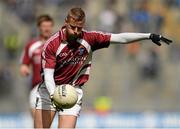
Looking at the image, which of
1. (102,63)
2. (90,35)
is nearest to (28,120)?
(102,63)

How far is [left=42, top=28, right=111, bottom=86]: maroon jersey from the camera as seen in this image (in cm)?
828

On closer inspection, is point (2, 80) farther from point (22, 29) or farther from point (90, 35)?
point (90, 35)

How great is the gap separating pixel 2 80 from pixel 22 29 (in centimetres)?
157

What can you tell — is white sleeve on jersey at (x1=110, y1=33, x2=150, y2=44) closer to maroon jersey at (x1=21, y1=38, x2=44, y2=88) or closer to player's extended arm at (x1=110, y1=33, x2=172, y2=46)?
player's extended arm at (x1=110, y1=33, x2=172, y2=46)

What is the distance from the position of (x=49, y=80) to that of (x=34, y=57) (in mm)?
3287

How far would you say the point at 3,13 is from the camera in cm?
1708

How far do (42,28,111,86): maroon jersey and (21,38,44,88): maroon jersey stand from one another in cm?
273

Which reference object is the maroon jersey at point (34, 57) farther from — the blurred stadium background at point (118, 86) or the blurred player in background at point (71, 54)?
the blurred stadium background at point (118, 86)

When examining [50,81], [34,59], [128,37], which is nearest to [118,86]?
[34,59]

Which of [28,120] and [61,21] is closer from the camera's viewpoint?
[28,120]

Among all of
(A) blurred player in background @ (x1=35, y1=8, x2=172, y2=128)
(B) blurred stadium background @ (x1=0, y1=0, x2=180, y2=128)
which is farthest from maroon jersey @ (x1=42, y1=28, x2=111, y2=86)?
(B) blurred stadium background @ (x1=0, y1=0, x2=180, y2=128)

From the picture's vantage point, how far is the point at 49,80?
8.20m

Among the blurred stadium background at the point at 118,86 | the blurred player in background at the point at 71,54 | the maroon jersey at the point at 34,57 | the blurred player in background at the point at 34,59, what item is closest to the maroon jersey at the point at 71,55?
the blurred player in background at the point at 71,54

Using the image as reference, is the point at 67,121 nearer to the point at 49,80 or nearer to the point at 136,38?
the point at 49,80
